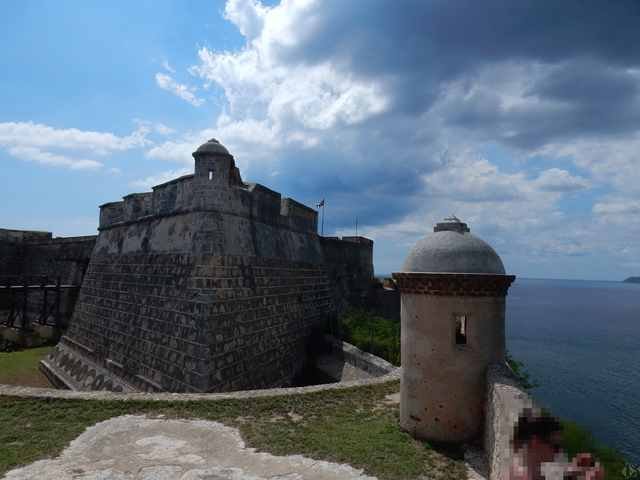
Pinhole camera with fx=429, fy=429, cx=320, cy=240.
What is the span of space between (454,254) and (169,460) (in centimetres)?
497

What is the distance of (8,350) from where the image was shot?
18297 millimetres

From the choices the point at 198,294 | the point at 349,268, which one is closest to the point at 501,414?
the point at 198,294

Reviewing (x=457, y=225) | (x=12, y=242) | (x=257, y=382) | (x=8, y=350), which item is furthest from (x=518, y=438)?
(x=12, y=242)

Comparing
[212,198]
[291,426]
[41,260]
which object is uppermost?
[212,198]

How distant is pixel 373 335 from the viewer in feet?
47.9

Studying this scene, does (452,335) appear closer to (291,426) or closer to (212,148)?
(291,426)

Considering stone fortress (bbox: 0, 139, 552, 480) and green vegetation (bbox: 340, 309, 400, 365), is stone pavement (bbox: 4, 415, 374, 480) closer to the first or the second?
stone fortress (bbox: 0, 139, 552, 480)

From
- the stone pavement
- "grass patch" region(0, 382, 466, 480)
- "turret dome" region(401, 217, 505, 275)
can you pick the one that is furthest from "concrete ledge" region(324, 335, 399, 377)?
the stone pavement

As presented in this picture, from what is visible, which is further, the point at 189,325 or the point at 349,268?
the point at 349,268

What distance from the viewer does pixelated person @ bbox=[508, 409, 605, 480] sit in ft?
12.0

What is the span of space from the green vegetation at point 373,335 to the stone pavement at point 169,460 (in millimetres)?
7335

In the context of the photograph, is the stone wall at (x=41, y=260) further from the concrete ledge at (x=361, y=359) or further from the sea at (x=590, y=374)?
the sea at (x=590, y=374)

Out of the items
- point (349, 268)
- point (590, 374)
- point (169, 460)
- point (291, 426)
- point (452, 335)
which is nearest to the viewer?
point (169, 460)

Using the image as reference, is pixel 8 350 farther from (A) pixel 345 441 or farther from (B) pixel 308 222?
(A) pixel 345 441
